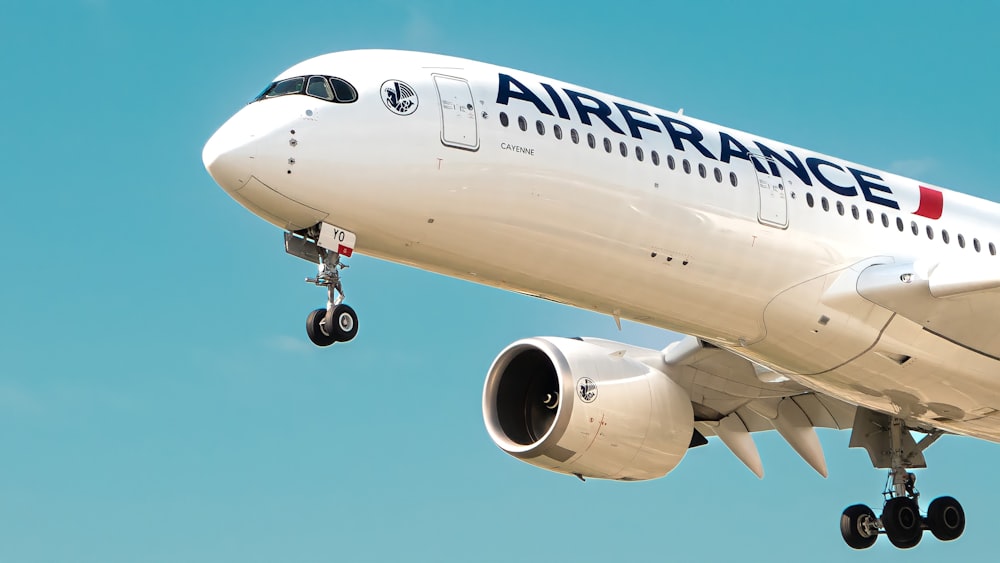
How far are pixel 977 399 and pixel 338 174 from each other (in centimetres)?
1008

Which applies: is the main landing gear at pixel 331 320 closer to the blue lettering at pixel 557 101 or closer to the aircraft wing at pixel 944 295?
the blue lettering at pixel 557 101

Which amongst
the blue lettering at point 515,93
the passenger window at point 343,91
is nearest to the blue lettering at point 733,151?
the blue lettering at point 515,93

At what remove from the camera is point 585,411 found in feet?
81.6

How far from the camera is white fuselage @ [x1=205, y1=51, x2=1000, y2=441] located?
19.4 meters

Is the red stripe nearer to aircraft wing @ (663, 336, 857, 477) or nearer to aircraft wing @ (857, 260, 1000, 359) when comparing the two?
aircraft wing @ (857, 260, 1000, 359)

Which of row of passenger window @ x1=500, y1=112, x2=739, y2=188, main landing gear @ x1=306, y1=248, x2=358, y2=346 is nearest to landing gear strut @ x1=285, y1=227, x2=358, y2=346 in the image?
main landing gear @ x1=306, y1=248, x2=358, y2=346

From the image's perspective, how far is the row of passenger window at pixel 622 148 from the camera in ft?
67.0

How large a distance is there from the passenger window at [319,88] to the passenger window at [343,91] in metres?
0.07

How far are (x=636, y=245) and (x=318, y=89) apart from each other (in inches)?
175

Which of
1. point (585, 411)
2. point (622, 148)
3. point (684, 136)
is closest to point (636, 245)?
point (622, 148)

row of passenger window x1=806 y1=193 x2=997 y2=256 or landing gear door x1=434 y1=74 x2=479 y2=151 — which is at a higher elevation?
row of passenger window x1=806 y1=193 x2=997 y2=256

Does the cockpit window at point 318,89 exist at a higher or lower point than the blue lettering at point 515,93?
lower

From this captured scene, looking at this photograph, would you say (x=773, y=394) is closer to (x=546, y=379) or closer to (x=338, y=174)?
(x=546, y=379)

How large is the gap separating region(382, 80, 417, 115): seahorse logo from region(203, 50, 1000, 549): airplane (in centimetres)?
3
